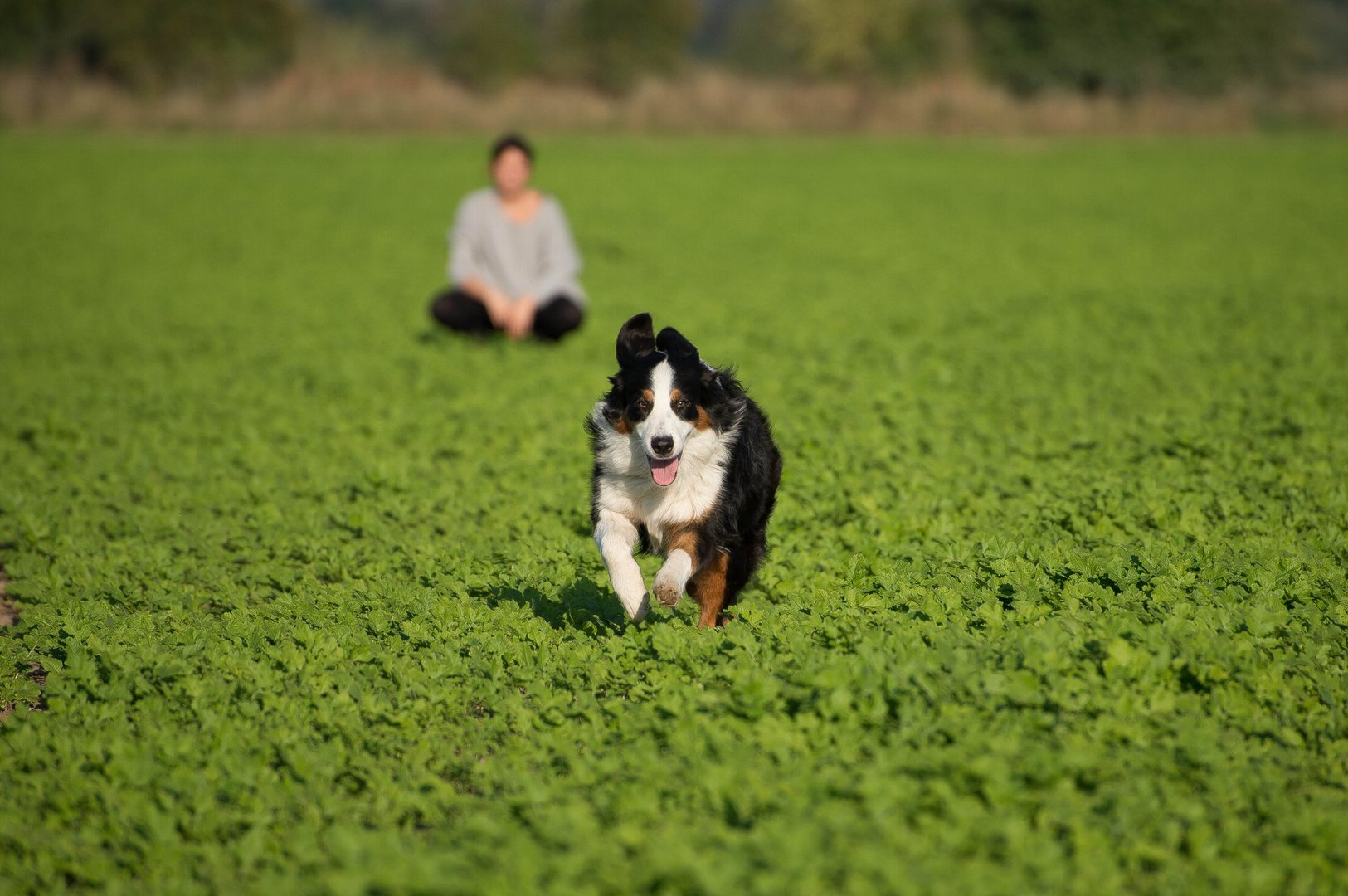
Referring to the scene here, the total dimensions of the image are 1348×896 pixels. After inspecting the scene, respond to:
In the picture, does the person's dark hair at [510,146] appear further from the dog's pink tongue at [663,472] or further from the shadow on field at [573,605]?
the dog's pink tongue at [663,472]

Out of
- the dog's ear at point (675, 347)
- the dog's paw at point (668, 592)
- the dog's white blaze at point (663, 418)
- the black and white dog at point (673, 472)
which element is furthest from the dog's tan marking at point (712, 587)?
the dog's ear at point (675, 347)

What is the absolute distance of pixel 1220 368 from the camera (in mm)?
10914

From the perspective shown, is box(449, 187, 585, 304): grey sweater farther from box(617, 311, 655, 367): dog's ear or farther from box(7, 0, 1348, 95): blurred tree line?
box(7, 0, 1348, 95): blurred tree line

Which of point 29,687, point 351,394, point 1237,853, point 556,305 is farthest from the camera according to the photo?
point 556,305

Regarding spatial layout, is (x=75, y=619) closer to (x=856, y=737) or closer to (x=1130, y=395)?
(x=856, y=737)

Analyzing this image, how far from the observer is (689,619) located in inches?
217

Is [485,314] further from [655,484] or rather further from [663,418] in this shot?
[663,418]

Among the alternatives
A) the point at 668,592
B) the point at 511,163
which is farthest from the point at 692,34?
the point at 668,592

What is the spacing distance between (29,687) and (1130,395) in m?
7.90

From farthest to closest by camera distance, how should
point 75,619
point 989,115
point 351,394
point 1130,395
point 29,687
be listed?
point 989,115, point 351,394, point 1130,395, point 75,619, point 29,687

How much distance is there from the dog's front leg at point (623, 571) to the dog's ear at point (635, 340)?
695 millimetres

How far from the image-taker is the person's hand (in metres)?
12.6

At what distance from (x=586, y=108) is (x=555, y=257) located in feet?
95.8

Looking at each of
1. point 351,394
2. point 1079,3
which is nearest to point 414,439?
point 351,394
